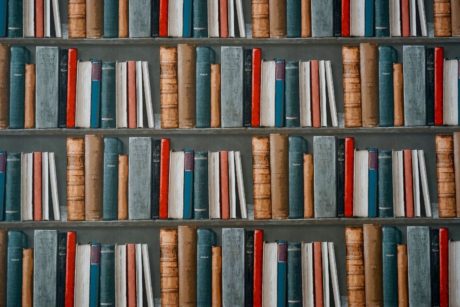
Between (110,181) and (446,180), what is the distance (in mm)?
1473

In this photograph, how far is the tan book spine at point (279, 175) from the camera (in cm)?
289

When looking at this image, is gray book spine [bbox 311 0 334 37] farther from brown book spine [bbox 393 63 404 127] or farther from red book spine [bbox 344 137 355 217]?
red book spine [bbox 344 137 355 217]

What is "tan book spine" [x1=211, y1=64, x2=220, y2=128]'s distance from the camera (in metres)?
2.91

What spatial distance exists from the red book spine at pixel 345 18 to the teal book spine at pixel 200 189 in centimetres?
84

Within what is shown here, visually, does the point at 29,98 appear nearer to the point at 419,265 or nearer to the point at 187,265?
the point at 187,265

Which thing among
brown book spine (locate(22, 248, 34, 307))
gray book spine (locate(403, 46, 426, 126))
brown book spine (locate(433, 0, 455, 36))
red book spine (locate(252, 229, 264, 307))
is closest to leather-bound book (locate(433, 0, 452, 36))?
brown book spine (locate(433, 0, 455, 36))

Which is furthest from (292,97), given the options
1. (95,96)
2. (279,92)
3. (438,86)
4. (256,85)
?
(95,96)

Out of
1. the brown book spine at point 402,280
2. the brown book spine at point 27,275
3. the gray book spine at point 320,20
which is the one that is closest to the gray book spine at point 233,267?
the brown book spine at point 402,280

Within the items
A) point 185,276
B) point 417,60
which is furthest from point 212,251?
point 417,60

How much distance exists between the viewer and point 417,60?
2943 millimetres

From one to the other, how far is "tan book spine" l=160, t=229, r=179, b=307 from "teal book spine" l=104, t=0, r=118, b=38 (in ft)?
2.93

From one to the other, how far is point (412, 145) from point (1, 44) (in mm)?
1868

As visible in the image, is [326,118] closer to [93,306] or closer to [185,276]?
[185,276]

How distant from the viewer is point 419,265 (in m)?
2.89
